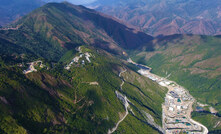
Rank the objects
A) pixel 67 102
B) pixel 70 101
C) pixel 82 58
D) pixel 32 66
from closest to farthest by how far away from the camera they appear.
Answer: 1. pixel 67 102
2. pixel 70 101
3. pixel 32 66
4. pixel 82 58

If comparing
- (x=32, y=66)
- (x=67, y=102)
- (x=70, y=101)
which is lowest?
(x=70, y=101)

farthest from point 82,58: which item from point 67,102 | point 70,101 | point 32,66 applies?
A: point 67,102

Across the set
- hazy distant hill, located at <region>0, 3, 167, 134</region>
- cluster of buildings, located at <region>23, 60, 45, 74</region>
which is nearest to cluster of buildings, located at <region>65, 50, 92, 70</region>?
hazy distant hill, located at <region>0, 3, 167, 134</region>

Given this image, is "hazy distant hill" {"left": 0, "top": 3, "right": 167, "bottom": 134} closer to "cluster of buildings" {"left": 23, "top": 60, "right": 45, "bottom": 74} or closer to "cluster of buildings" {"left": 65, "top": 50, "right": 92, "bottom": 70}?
"cluster of buildings" {"left": 65, "top": 50, "right": 92, "bottom": 70}

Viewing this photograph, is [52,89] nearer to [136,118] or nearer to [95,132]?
[95,132]

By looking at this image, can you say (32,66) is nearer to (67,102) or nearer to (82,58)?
(67,102)

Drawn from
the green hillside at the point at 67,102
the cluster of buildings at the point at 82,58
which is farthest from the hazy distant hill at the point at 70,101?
the cluster of buildings at the point at 82,58

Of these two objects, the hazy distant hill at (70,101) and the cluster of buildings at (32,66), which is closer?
the hazy distant hill at (70,101)

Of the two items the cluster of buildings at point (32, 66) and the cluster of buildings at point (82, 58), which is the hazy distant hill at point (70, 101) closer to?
the cluster of buildings at point (82, 58)

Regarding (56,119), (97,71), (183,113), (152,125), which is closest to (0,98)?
(56,119)

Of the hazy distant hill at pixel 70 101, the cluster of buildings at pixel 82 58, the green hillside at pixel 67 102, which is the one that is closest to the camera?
the green hillside at pixel 67 102

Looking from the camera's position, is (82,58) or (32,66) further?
(82,58)
